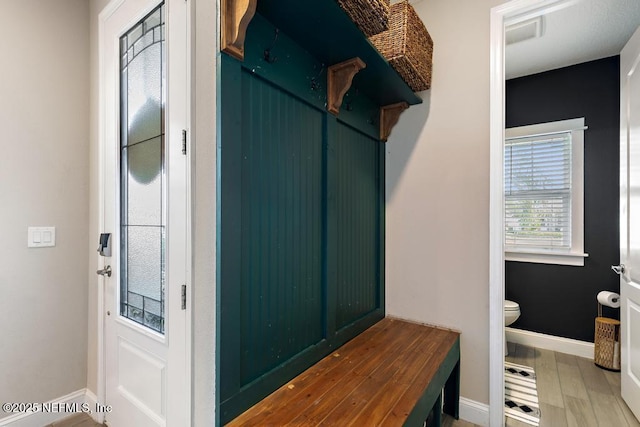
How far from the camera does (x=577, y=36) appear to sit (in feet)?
8.07

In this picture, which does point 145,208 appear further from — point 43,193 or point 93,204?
point 43,193

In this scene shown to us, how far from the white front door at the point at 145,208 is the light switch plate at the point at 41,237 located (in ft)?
1.16

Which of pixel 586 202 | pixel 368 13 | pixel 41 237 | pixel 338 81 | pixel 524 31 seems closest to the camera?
pixel 368 13

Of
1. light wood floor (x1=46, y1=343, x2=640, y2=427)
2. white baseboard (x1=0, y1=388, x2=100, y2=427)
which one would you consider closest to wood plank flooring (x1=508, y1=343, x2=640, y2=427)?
light wood floor (x1=46, y1=343, x2=640, y2=427)

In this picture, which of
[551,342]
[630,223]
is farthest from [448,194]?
[551,342]

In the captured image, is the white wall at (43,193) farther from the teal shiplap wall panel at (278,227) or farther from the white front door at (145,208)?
the teal shiplap wall panel at (278,227)

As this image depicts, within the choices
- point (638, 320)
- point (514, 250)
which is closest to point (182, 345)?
point (638, 320)

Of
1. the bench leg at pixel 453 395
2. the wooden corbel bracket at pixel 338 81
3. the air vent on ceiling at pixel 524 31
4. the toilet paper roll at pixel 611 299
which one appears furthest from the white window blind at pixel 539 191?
the wooden corbel bracket at pixel 338 81

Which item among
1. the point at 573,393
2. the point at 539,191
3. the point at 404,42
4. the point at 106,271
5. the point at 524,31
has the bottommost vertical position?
the point at 573,393

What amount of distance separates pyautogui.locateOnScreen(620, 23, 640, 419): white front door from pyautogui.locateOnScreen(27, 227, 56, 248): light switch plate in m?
3.55

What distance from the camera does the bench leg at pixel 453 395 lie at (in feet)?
6.23

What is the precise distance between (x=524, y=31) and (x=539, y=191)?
1591mm

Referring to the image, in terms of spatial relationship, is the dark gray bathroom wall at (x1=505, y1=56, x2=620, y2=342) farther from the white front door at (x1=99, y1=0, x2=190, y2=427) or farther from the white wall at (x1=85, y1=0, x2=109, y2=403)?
the white wall at (x1=85, y1=0, x2=109, y2=403)

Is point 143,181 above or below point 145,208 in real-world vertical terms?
above
